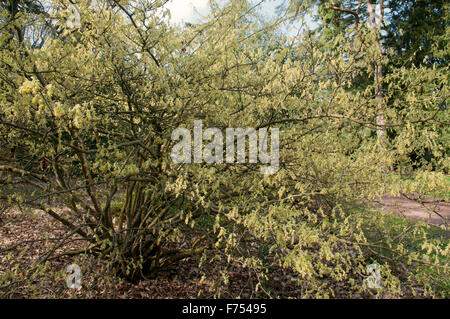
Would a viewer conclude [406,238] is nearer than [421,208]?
Yes

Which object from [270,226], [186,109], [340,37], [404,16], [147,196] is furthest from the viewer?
[404,16]

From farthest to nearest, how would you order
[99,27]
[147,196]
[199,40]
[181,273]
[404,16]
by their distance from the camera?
[404,16], [181,273], [147,196], [199,40], [99,27]

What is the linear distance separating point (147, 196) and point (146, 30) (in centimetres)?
165

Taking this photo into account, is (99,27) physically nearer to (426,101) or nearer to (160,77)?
(160,77)

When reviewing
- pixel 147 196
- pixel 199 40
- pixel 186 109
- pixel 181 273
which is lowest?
pixel 181 273

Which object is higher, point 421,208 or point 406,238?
point 406,238

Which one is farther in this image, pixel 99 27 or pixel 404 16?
pixel 404 16

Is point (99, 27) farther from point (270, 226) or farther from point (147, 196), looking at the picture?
point (270, 226)

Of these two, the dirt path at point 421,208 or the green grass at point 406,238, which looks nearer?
the green grass at point 406,238

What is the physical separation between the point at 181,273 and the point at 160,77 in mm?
2722

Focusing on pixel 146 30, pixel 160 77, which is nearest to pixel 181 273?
pixel 160 77

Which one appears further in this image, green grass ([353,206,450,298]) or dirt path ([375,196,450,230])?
dirt path ([375,196,450,230])

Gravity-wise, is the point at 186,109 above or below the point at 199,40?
below

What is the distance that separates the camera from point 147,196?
327 cm
